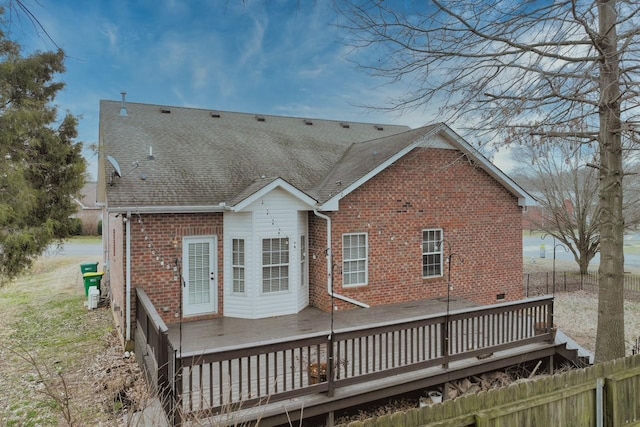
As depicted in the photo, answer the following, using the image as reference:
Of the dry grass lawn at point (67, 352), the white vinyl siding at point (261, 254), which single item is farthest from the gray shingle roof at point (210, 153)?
the dry grass lawn at point (67, 352)

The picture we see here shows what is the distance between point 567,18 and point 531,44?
1.95 feet

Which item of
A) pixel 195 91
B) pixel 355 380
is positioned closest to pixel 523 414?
pixel 355 380

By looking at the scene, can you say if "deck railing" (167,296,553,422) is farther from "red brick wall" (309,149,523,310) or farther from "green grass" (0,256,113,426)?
"red brick wall" (309,149,523,310)

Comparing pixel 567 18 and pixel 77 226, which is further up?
pixel 567 18

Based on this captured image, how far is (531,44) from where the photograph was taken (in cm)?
631

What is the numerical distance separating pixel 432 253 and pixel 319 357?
7.29 metres

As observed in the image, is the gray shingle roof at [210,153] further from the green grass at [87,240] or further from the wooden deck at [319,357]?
the green grass at [87,240]

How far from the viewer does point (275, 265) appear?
10.2 metres

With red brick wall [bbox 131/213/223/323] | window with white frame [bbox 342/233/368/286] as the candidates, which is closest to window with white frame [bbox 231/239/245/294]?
red brick wall [bbox 131/213/223/323]

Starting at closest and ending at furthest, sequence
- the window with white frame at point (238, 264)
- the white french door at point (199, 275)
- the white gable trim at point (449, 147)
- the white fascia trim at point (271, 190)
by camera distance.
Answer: the white fascia trim at point (271, 190) < the white french door at point (199, 275) < the window with white frame at point (238, 264) < the white gable trim at point (449, 147)

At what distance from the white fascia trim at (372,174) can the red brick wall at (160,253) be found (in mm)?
3424

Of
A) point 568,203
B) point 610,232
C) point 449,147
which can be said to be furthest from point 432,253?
point 568,203

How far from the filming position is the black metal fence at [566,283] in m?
18.8

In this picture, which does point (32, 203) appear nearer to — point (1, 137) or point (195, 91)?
point (1, 137)
